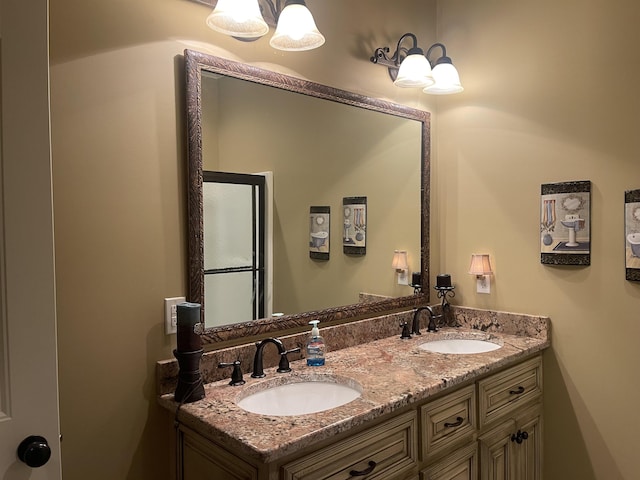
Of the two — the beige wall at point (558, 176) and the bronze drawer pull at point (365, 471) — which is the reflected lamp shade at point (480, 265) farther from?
the bronze drawer pull at point (365, 471)

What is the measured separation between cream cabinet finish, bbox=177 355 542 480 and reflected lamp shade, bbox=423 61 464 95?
4.37 ft

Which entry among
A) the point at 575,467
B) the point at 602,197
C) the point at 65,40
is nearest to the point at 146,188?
the point at 65,40

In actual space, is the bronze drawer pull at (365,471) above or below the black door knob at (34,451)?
below

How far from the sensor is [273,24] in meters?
1.91

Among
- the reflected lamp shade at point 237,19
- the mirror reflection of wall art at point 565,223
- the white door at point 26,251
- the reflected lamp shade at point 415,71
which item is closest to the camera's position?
the white door at point 26,251

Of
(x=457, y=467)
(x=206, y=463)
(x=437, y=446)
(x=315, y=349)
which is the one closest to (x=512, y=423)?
(x=457, y=467)

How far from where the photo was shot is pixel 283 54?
1952 mm

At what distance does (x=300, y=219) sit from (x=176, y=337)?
2.33ft


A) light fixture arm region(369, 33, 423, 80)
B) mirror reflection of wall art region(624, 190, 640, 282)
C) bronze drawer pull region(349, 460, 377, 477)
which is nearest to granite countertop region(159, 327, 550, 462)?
bronze drawer pull region(349, 460, 377, 477)

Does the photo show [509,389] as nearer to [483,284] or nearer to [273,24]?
[483,284]

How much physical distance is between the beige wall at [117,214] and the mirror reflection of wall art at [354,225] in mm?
828

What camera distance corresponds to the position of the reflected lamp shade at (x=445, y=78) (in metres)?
2.36

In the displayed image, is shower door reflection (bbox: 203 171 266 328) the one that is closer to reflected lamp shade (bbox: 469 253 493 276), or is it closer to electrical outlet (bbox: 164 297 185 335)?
electrical outlet (bbox: 164 297 185 335)

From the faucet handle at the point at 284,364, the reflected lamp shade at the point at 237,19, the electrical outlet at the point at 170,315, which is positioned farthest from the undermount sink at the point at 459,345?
the reflected lamp shade at the point at 237,19
